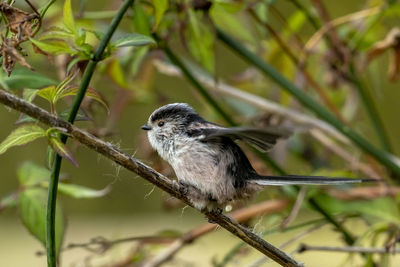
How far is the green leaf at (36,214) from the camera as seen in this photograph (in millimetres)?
843

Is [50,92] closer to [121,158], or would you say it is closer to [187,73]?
[121,158]

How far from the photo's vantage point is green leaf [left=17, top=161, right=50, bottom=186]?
90cm

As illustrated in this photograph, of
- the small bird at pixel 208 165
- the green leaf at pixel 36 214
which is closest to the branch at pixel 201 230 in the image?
the small bird at pixel 208 165

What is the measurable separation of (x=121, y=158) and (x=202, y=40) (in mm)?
441

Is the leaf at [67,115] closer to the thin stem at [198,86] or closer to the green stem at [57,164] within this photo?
the green stem at [57,164]

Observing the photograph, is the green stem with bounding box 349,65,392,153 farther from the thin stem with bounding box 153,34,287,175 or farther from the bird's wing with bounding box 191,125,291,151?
the bird's wing with bounding box 191,125,291,151

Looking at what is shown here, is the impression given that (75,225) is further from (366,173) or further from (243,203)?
(243,203)

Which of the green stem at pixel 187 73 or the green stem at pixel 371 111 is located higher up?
the green stem at pixel 371 111

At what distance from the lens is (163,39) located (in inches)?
40.9

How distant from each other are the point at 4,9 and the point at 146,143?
0.76 meters

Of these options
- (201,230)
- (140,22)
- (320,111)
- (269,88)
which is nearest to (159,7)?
(140,22)

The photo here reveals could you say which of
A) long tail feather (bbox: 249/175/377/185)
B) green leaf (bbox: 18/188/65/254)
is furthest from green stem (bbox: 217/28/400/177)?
green leaf (bbox: 18/188/65/254)

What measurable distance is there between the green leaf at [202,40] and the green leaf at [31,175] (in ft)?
0.92

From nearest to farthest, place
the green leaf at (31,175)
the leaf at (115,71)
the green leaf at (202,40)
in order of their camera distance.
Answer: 1. the green leaf at (31,175)
2. the green leaf at (202,40)
3. the leaf at (115,71)
